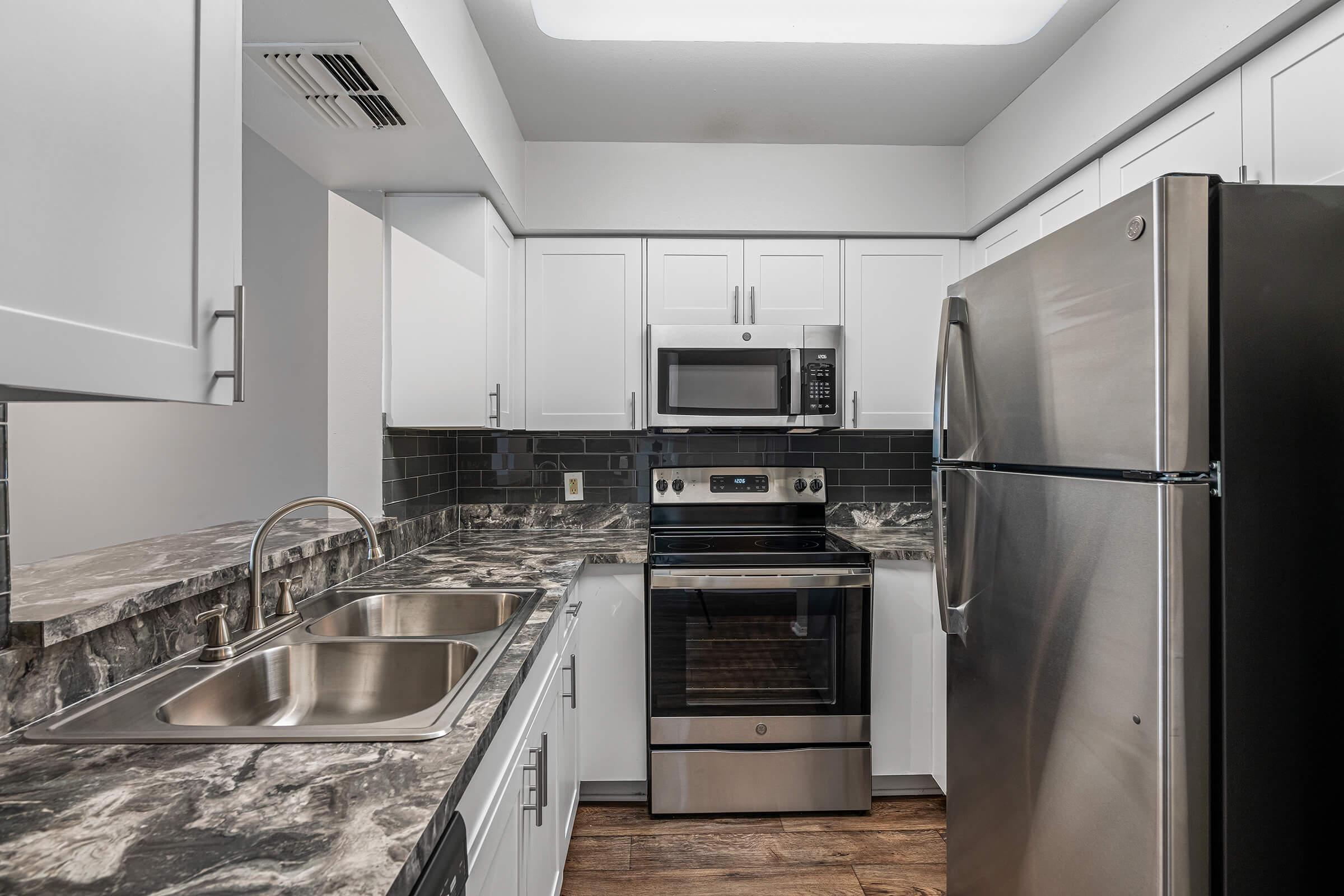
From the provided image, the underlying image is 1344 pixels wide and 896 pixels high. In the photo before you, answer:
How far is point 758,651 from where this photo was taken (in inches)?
89.0

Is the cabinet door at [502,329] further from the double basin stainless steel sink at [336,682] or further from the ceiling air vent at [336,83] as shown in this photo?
the double basin stainless steel sink at [336,682]

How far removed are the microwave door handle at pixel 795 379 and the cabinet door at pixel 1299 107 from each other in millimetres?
1339

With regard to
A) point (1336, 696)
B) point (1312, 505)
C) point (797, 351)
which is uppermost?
point (797, 351)

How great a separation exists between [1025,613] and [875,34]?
59.7 inches

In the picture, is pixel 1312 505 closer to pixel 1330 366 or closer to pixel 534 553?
pixel 1330 366

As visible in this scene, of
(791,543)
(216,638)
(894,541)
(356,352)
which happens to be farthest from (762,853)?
(356,352)

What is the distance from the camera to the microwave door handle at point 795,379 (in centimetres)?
249

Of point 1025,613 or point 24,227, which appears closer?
point 24,227

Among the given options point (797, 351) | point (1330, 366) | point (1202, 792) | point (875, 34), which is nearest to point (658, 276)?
point (797, 351)

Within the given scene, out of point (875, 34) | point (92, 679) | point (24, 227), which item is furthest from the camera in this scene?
point (875, 34)

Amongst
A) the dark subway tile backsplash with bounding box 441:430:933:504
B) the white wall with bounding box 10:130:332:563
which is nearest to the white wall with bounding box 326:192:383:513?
the white wall with bounding box 10:130:332:563

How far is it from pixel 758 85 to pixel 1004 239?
3.31 feet

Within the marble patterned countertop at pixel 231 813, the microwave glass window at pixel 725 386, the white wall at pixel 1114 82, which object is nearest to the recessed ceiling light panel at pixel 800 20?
the white wall at pixel 1114 82

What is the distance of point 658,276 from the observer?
2.60 m
